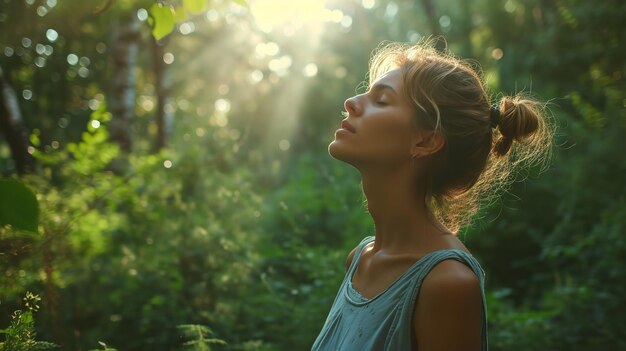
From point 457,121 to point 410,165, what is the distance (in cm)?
21

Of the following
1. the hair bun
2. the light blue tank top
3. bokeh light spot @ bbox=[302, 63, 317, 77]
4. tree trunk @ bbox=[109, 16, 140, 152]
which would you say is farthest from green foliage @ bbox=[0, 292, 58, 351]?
bokeh light spot @ bbox=[302, 63, 317, 77]

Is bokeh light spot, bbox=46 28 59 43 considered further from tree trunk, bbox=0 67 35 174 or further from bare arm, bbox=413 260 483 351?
bare arm, bbox=413 260 483 351

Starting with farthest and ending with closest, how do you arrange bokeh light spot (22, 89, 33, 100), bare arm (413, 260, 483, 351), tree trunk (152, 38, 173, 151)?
tree trunk (152, 38, 173, 151) < bokeh light spot (22, 89, 33, 100) < bare arm (413, 260, 483, 351)

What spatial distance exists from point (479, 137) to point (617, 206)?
4817 mm

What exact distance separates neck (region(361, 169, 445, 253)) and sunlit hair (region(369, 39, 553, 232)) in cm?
8

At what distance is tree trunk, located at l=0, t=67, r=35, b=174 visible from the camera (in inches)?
161

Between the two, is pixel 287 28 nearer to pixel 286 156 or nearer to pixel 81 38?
pixel 286 156

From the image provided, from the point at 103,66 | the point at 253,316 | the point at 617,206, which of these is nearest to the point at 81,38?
the point at 103,66

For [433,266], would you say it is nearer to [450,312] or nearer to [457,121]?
[450,312]

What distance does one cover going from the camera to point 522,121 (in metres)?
2.23

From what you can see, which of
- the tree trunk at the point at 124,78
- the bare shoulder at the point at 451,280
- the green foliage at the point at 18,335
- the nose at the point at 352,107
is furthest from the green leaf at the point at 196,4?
the tree trunk at the point at 124,78

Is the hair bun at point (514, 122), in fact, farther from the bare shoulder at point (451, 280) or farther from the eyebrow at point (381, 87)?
the bare shoulder at point (451, 280)

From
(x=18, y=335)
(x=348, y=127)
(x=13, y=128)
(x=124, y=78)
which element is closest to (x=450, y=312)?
(x=348, y=127)

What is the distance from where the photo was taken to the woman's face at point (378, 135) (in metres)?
2.07
